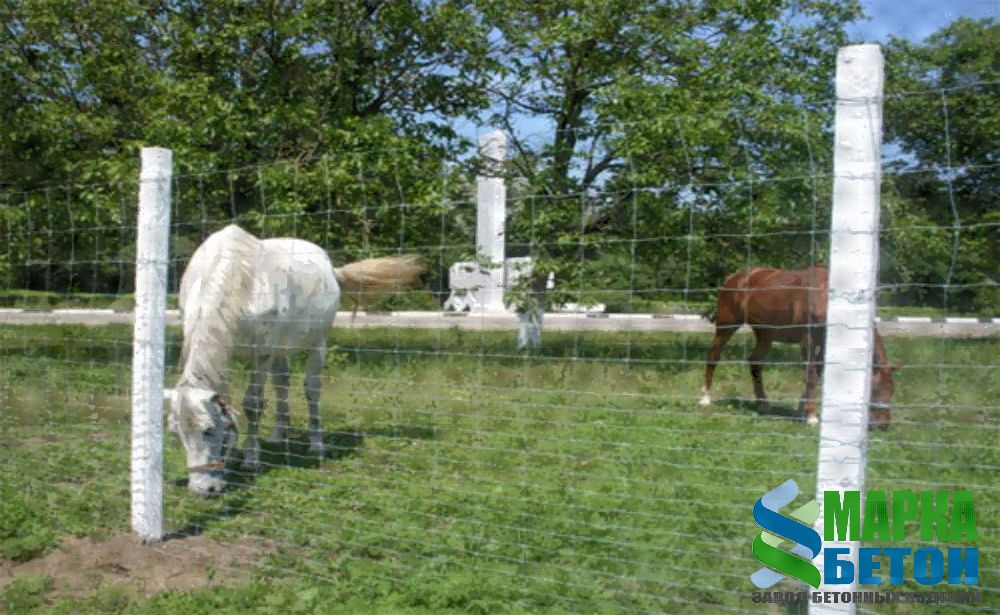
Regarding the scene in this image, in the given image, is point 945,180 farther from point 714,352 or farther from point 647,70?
point 647,70

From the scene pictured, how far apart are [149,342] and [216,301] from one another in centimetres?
93

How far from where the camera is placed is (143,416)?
436 centimetres

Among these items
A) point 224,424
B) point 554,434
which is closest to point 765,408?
point 554,434

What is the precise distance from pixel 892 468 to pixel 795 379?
501 cm

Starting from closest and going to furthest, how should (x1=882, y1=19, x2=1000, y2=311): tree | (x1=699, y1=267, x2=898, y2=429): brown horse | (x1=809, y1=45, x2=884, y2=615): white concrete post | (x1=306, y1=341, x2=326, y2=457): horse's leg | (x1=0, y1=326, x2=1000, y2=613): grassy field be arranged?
1. (x1=809, y1=45, x2=884, y2=615): white concrete post
2. (x1=882, y1=19, x2=1000, y2=311): tree
3. (x1=0, y1=326, x2=1000, y2=613): grassy field
4. (x1=306, y1=341, x2=326, y2=457): horse's leg
5. (x1=699, y1=267, x2=898, y2=429): brown horse

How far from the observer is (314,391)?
21.8ft

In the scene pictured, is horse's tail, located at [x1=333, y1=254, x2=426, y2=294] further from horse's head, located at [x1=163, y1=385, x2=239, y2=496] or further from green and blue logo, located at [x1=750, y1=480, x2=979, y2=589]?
green and blue logo, located at [x1=750, y1=480, x2=979, y2=589]

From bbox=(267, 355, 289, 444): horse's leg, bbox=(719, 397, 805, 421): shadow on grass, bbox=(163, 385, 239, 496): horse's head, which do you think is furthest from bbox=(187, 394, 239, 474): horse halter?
bbox=(719, 397, 805, 421): shadow on grass

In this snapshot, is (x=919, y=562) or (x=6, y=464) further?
(x=6, y=464)

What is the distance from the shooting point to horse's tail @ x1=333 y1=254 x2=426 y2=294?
6.86 metres

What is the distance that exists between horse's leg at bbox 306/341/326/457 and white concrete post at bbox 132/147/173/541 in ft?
6.54

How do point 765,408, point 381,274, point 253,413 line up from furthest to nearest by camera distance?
point 765,408, point 381,274, point 253,413

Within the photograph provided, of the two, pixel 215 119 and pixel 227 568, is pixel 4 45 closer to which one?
pixel 215 119

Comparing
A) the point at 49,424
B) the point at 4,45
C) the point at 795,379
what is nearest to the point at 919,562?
the point at 49,424
